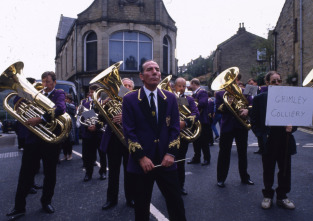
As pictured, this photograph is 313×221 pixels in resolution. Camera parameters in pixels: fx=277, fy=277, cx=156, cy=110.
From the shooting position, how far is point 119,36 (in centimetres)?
2095

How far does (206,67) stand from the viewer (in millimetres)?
64750

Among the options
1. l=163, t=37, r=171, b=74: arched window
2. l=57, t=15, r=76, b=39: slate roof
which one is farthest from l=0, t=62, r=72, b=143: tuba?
l=57, t=15, r=76, b=39: slate roof

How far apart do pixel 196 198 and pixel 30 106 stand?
2876 millimetres

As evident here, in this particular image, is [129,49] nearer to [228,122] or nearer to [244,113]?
[228,122]

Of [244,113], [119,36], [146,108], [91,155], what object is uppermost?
[119,36]

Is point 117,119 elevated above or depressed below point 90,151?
above

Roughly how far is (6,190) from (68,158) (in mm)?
2989

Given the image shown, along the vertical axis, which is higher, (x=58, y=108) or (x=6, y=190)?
(x=58, y=108)

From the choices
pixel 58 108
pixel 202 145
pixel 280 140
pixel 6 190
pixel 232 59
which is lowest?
pixel 6 190

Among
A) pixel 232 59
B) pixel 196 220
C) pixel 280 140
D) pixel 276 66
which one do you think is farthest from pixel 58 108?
pixel 232 59

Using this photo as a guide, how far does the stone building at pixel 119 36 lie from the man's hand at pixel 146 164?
18.3 m

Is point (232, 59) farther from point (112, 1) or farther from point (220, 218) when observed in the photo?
point (220, 218)

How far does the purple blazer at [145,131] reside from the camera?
8.70 feet

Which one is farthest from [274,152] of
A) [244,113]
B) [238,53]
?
[238,53]
